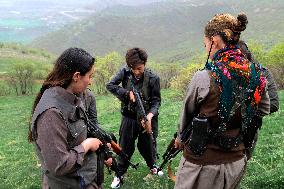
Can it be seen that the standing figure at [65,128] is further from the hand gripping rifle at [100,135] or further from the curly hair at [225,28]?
the curly hair at [225,28]

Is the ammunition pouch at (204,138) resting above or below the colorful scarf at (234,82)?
below

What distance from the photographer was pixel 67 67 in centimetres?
416

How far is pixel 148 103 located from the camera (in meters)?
7.95

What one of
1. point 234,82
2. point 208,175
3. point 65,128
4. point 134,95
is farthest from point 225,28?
point 134,95

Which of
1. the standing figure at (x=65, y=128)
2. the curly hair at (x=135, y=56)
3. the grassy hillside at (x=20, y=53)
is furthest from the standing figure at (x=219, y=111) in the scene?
the grassy hillside at (x=20, y=53)

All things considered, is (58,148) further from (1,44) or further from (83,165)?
(1,44)

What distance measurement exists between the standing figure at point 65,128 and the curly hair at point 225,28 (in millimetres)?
1373

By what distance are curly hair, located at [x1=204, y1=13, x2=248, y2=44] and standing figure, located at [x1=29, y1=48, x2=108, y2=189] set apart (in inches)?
54.1

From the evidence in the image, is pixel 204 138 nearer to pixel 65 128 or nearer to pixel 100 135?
pixel 100 135

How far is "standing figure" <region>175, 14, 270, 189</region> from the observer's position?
4.36 meters

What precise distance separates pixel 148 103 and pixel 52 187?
12.6 feet

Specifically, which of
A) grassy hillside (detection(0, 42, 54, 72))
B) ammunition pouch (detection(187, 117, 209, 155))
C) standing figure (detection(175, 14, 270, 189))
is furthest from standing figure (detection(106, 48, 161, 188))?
grassy hillside (detection(0, 42, 54, 72))

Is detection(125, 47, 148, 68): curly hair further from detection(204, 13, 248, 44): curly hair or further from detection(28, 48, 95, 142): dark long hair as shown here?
detection(28, 48, 95, 142): dark long hair

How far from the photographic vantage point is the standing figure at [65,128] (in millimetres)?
3914
